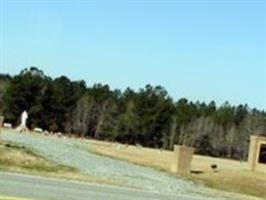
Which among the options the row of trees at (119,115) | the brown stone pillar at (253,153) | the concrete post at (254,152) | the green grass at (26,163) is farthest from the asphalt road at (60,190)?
the row of trees at (119,115)

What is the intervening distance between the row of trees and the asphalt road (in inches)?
4268

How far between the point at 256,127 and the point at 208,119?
15259 millimetres

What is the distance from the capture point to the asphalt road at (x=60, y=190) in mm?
18078

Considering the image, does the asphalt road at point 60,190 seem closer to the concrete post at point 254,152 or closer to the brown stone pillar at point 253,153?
the concrete post at point 254,152

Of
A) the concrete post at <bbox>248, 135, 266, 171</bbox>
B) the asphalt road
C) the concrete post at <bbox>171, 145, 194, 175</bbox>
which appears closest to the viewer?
the asphalt road

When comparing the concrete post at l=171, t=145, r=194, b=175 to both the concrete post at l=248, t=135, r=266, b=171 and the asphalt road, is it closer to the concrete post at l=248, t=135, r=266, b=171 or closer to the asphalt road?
the asphalt road

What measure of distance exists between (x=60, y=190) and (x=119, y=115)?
13105cm

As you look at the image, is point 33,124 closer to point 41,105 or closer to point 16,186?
point 41,105

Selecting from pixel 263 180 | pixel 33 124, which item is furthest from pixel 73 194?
pixel 33 124

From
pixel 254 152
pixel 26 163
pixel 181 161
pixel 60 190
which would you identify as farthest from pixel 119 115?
pixel 60 190

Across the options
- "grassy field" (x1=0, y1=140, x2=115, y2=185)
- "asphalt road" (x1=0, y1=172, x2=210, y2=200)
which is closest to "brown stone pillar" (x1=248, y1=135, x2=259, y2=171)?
"grassy field" (x1=0, y1=140, x2=115, y2=185)

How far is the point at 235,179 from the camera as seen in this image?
38.3 m

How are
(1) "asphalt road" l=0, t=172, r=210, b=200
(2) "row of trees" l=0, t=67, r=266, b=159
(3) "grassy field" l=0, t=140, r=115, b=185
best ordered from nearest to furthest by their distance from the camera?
(1) "asphalt road" l=0, t=172, r=210, b=200 < (3) "grassy field" l=0, t=140, r=115, b=185 < (2) "row of trees" l=0, t=67, r=266, b=159

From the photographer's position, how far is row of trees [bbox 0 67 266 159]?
445ft
